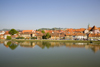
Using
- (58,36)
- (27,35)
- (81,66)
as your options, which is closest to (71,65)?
(81,66)

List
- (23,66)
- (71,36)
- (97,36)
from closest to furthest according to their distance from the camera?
(23,66) → (97,36) → (71,36)

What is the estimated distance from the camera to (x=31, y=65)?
36.0ft

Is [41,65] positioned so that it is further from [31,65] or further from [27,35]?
[27,35]

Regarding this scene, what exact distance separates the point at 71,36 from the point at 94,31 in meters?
15.2

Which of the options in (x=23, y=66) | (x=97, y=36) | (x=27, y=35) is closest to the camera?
(x=23, y=66)

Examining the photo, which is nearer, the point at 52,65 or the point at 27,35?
the point at 52,65

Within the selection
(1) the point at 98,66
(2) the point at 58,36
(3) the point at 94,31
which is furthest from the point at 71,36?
(1) the point at 98,66

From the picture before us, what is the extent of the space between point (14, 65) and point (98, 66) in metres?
8.81

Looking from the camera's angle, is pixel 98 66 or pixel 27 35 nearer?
pixel 98 66

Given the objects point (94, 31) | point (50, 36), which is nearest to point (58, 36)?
point (50, 36)

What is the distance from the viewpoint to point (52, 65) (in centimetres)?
1097

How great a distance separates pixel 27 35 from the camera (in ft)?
156

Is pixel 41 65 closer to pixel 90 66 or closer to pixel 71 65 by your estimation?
pixel 71 65

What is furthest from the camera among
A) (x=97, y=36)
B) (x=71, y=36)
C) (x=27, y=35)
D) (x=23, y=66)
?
(x=27, y=35)
